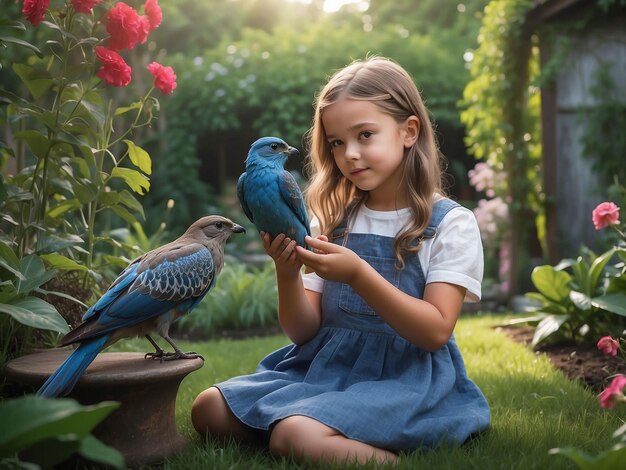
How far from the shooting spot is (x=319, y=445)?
2.15 meters

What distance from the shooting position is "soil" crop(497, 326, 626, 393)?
3.25m

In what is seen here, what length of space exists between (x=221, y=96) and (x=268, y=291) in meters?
4.02

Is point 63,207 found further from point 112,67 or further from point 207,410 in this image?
point 207,410

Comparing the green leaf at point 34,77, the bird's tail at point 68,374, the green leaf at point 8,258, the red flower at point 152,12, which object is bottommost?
the bird's tail at point 68,374

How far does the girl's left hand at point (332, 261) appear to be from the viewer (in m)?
2.20

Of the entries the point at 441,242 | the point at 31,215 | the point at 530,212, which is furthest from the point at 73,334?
the point at 530,212

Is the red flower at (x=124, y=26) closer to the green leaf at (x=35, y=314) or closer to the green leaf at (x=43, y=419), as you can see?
the green leaf at (x=35, y=314)

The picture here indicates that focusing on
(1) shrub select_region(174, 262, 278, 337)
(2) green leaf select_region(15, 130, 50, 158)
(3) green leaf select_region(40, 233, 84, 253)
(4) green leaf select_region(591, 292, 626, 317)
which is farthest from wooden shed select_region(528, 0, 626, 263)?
(2) green leaf select_region(15, 130, 50, 158)

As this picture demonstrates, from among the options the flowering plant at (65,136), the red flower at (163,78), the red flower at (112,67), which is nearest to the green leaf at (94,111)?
the flowering plant at (65,136)

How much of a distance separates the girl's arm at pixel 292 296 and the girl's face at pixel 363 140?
41cm

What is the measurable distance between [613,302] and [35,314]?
2815 millimetres

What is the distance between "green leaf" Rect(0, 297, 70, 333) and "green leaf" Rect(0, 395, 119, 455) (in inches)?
29.7

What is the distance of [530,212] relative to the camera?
647 cm

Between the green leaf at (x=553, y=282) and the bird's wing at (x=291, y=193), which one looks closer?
the bird's wing at (x=291, y=193)
